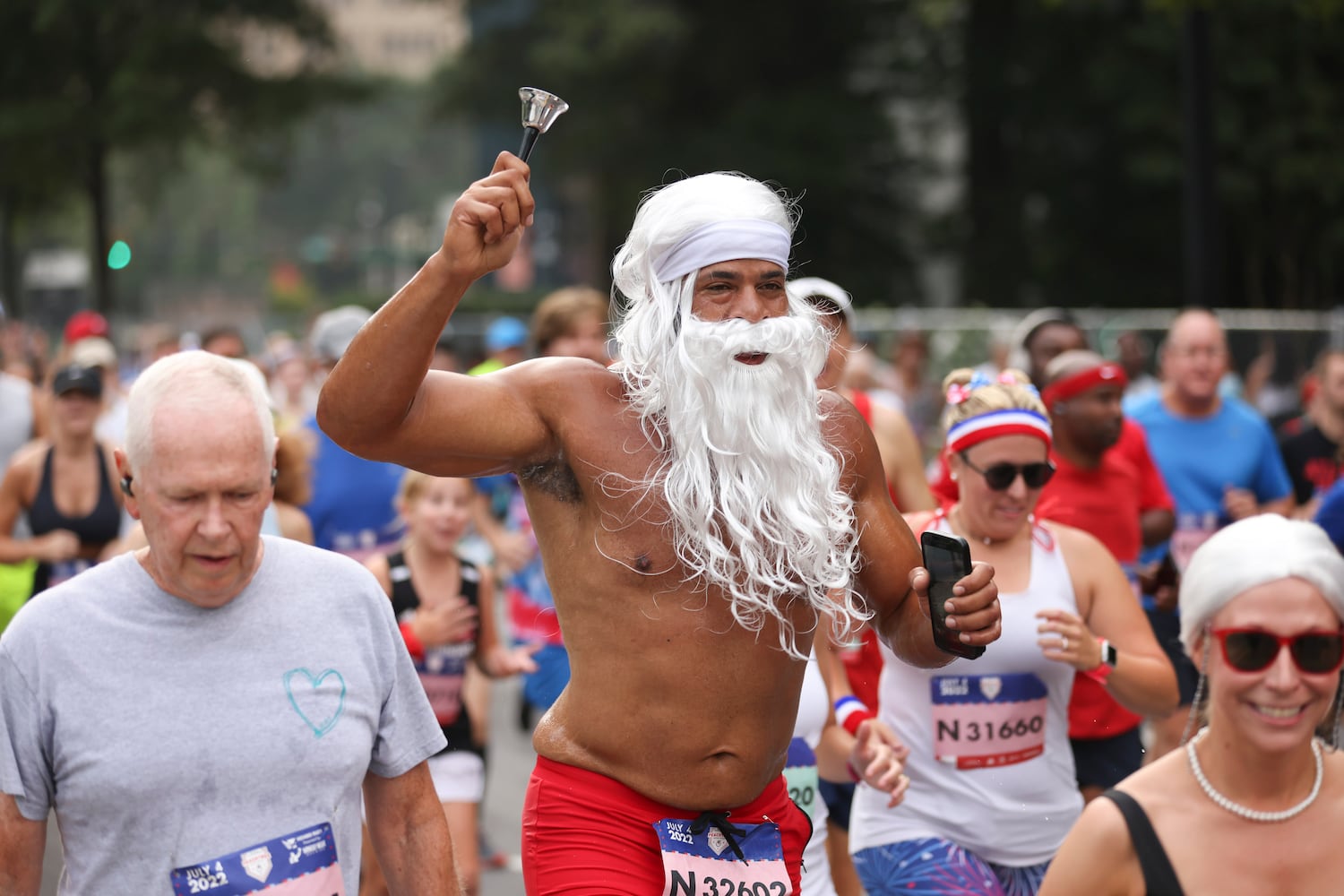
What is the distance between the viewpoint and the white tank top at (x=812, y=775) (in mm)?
4508

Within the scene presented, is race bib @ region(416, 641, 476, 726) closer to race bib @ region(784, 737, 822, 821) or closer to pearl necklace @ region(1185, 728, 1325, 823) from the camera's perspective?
race bib @ region(784, 737, 822, 821)

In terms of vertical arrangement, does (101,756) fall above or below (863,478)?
below

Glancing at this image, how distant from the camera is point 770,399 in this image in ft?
11.1

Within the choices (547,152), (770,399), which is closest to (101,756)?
(770,399)

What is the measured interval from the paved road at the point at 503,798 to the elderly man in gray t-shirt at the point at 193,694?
137 inches

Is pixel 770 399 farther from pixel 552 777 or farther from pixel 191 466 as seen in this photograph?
pixel 191 466

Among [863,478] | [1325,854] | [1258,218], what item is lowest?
[1325,854]

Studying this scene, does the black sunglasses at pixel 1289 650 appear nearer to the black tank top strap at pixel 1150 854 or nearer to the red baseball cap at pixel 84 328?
the black tank top strap at pixel 1150 854

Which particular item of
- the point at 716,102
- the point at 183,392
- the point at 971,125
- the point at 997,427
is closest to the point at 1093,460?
the point at 997,427

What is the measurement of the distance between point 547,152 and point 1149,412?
24.5 meters

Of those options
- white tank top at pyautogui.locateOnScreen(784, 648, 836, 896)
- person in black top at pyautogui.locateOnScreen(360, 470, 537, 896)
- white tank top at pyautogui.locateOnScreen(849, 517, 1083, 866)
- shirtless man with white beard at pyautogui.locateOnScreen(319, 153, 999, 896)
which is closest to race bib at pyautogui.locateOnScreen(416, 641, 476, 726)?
person in black top at pyautogui.locateOnScreen(360, 470, 537, 896)

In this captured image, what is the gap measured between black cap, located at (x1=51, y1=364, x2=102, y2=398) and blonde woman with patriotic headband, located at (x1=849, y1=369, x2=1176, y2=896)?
411 centimetres

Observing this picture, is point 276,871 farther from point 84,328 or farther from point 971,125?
point 971,125

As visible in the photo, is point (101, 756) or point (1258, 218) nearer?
point (101, 756)
